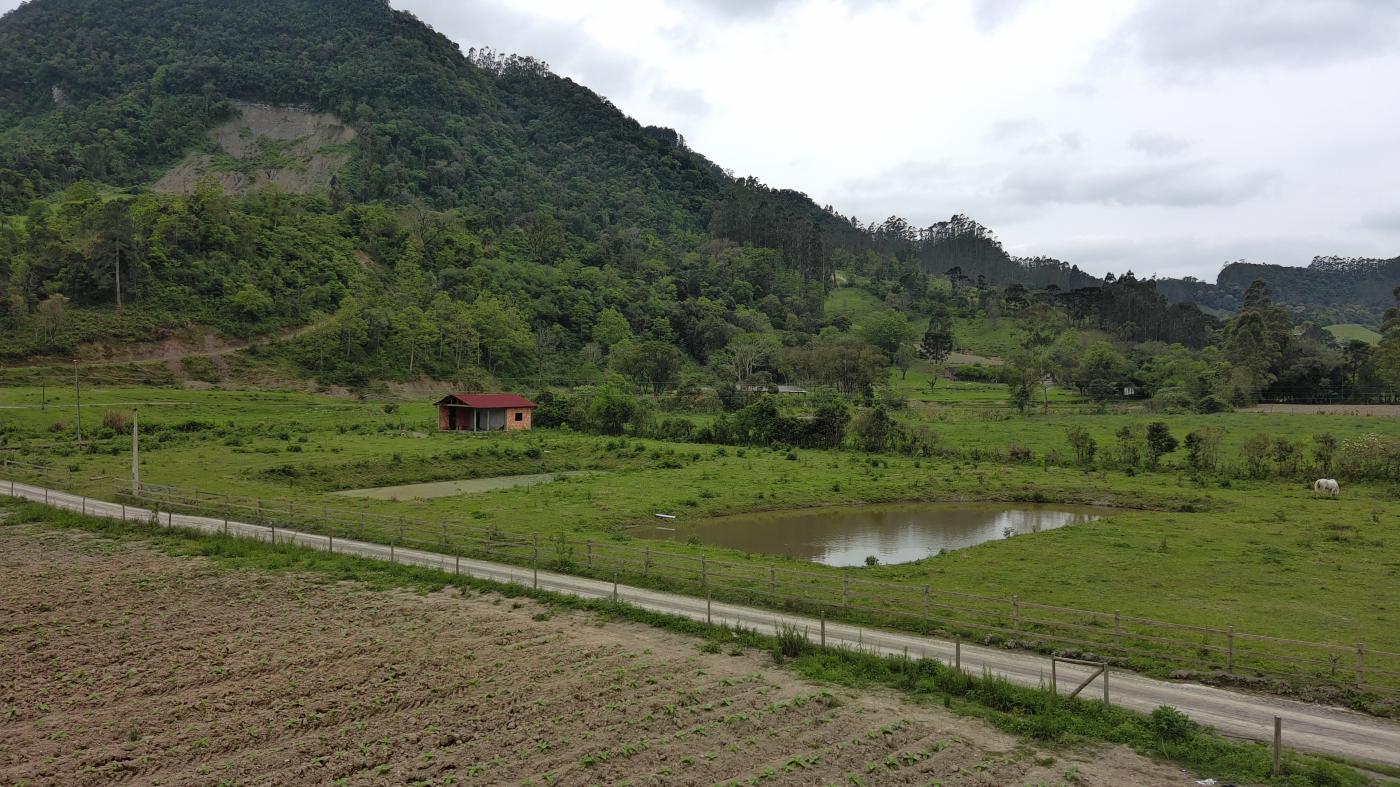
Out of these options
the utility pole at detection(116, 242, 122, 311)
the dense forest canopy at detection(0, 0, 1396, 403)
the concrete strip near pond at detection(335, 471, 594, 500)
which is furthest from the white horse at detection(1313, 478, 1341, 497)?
the utility pole at detection(116, 242, 122, 311)

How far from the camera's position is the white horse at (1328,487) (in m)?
42.4

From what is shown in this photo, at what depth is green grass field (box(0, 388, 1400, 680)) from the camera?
25203mm

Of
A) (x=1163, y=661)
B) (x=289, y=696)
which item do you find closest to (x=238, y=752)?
(x=289, y=696)

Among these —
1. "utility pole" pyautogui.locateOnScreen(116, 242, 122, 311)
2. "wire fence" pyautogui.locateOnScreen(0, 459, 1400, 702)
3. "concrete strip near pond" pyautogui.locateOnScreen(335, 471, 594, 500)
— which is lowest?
"concrete strip near pond" pyautogui.locateOnScreen(335, 471, 594, 500)

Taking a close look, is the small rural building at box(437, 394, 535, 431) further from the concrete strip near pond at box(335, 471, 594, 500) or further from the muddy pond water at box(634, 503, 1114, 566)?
the muddy pond water at box(634, 503, 1114, 566)

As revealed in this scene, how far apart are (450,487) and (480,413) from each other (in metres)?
23.8

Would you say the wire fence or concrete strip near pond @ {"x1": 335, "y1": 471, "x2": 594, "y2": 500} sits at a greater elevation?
the wire fence

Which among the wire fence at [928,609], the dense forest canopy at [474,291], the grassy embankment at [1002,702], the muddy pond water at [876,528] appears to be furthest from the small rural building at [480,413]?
the grassy embankment at [1002,702]

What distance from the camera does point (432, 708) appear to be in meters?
15.6

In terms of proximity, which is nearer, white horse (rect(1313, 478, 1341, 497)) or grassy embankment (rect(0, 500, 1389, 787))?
grassy embankment (rect(0, 500, 1389, 787))

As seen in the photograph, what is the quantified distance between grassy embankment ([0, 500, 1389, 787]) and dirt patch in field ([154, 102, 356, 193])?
16150cm

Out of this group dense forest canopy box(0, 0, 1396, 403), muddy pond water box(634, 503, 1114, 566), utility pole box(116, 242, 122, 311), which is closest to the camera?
muddy pond water box(634, 503, 1114, 566)

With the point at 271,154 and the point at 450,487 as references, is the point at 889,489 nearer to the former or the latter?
the point at 450,487

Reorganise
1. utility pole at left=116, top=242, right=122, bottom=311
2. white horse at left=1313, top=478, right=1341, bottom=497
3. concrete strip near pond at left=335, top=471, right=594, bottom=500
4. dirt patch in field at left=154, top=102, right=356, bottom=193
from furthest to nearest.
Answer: dirt patch in field at left=154, top=102, right=356, bottom=193 < utility pole at left=116, top=242, right=122, bottom=311 < concrete strip near pond at left=335, top=471, right=594, bottom=500 < white horse at left=1313, top=478, right=1341, bottom=497
